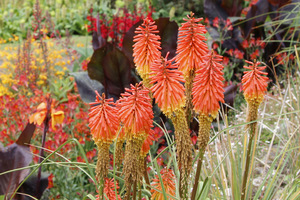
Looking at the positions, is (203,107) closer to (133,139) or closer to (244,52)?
(133,139)

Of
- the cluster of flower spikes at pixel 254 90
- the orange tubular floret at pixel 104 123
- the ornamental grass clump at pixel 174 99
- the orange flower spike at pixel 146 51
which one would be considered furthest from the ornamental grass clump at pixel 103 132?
the cluster of flower spikes at pixel 254 90

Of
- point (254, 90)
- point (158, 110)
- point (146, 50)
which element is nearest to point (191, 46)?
point (146, 50)

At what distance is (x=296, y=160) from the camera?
2.81 meters

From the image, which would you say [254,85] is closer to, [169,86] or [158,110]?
[169,86]

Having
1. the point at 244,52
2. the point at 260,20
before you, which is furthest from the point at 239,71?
the point at 260,20

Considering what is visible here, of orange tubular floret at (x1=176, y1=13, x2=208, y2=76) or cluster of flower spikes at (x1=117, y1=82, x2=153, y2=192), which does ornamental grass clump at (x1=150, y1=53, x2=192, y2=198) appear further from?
orange tubular floret at (x1=176, y1=13, x2=208, y2=76)

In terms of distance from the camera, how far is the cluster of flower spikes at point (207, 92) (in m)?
1.27

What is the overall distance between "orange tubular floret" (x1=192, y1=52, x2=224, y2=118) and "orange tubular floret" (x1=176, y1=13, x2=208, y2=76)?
0.15m

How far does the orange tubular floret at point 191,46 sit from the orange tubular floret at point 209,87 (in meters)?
0.15

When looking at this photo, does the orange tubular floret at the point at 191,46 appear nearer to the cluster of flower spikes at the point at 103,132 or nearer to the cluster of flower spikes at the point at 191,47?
the cluster of flower spikes at the point at 191,47

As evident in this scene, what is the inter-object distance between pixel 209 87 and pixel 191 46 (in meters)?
0.24

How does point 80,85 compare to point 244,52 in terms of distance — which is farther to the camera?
point 244,52

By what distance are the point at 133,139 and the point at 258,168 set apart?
229 centimetres

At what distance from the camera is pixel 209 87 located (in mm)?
1271
